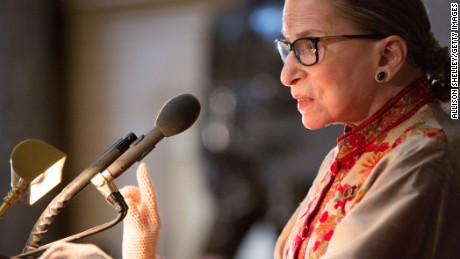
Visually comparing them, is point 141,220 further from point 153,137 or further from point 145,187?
point 153,137

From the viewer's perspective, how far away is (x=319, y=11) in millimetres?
1427

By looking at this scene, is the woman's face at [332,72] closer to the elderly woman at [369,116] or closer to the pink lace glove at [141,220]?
the elderly woman at [369,116]

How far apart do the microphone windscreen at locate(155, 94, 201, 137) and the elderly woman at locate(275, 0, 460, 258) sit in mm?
188

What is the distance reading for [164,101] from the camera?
14.7 feet

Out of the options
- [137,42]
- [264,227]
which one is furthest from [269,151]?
A: [137,42]

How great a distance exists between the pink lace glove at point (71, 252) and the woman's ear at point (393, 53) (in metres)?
0.60

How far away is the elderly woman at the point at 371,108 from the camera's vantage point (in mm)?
1285

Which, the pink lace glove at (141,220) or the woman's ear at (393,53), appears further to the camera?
the pink lace glove at (141,220)

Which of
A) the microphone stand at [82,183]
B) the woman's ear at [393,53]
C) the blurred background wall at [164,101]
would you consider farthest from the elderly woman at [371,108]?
the blurred background wall at [164,101]

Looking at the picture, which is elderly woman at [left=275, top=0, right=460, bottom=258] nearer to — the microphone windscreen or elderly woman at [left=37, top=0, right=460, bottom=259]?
elderly woman at [left=37, top=0, right=460, bottom=259]

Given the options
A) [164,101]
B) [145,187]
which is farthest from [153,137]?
[164,101]

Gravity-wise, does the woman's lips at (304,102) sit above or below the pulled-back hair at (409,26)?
below

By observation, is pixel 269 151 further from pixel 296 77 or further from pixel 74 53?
pixel 296 77

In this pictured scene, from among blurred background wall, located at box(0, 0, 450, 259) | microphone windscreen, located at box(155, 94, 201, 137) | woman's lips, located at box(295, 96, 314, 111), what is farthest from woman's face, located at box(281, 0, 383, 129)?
blurred background wall, located at box(0, 0, 450, 259)
